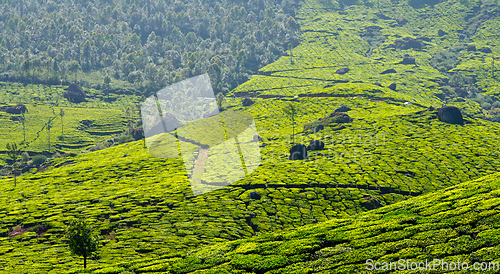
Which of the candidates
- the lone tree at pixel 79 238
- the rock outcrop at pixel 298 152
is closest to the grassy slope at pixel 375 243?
the lone tree at pixel 79 238

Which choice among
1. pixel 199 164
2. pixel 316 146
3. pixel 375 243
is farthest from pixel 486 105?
pixel 375 243

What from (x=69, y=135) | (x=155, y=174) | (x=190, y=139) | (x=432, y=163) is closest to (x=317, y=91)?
(x=190, y=139)

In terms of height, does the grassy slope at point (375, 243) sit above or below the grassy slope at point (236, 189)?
above

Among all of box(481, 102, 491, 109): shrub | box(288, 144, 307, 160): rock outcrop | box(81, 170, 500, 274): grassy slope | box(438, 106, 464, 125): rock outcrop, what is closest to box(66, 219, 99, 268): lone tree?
box(81, 170, 500, 274): grassy slope

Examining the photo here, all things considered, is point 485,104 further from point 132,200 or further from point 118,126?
point 118,126

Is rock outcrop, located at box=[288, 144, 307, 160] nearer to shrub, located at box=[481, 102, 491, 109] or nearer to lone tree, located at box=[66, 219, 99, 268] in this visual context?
lone tree, located at box=[66, 219, 99, 268]

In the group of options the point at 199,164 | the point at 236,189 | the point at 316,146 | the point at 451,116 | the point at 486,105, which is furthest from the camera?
the point at 486,105

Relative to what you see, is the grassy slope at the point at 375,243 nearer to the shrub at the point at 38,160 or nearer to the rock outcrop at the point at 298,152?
the rock outcrop at the point at 298,152

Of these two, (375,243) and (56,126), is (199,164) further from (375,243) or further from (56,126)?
(56,126)
